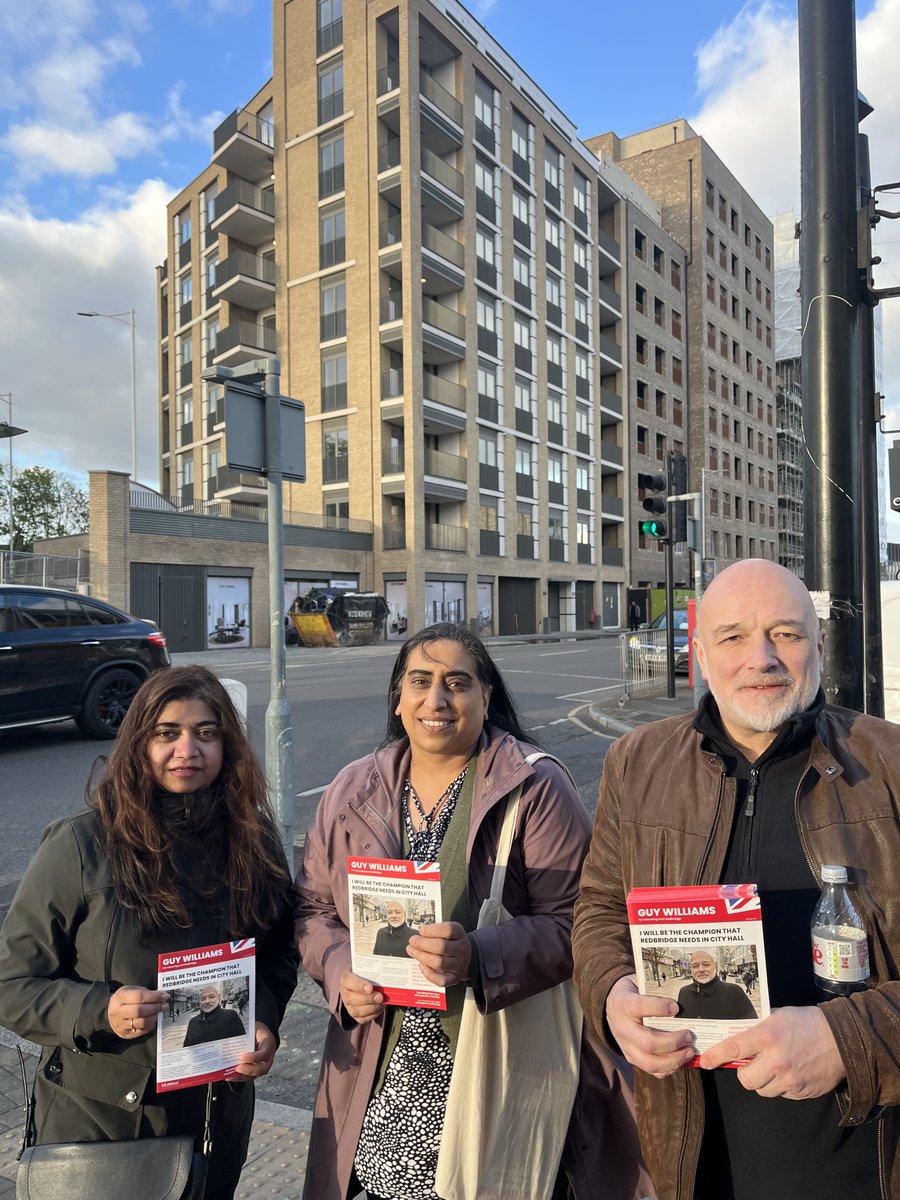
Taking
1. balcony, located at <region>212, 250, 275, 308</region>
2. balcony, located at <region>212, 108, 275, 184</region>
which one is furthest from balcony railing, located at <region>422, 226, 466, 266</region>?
balcony, located at <region>212, 108, 275, 184</region>

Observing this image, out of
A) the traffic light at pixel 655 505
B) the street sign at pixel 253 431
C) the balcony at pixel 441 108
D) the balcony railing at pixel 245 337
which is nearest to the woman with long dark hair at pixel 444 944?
the street sign at pixel 253 431

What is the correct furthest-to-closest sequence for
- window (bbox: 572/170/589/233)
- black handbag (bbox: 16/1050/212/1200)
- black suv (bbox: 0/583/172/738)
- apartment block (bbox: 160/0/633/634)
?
1. window (bbox: 572/170/589/233)
2. apartment block (bbox: 160/0/633/634)
3. black suv (bbox: 0/583/172/738)
4. black handbag (bbox: 16/1050/212/1200)

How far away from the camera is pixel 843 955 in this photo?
1400 mm

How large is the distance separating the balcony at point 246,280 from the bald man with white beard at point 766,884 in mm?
38932

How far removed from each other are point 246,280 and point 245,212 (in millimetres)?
3140

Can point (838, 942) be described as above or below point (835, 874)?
below

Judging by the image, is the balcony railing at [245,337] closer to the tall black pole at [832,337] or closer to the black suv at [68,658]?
the black suv at [68,658]

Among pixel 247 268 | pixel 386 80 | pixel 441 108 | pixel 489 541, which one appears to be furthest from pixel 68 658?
pixel 441 108

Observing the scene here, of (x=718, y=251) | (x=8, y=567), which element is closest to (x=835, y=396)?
(x=8, y=567)

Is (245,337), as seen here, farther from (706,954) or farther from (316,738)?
(706,954)

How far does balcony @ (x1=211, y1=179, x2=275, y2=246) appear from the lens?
37.2 m

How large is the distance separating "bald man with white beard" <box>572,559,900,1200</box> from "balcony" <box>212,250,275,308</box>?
3893cm

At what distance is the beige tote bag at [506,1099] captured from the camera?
1.88 m

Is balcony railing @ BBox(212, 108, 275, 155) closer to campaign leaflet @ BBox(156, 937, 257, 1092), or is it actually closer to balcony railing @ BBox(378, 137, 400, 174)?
balcony railing @ BBox(378, 137, 400, 174)
